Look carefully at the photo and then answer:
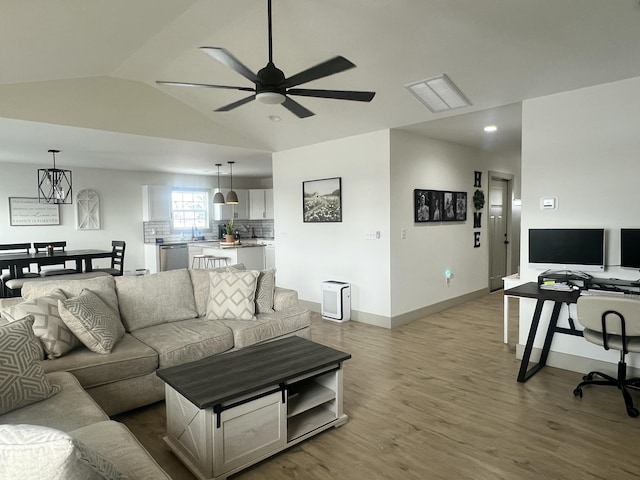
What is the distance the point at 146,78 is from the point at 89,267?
10.9ft

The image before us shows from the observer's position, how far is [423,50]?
3.32 m

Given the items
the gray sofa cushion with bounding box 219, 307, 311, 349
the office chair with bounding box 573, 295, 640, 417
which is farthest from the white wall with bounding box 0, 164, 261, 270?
the office chair with bounding box 573, 295, 640, 417

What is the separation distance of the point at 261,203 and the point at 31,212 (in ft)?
15.1

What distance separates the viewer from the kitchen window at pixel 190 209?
9.01 meters

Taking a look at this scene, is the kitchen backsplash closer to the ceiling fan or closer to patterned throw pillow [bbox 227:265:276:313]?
patterned throw pillow [bbox 227:265:276:313]

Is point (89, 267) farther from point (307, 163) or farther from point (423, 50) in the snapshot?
point (423, 50)

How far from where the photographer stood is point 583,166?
3508mm

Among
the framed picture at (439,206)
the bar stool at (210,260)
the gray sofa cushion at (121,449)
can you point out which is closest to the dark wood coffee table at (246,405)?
the gray sofa cushion at (121,449)

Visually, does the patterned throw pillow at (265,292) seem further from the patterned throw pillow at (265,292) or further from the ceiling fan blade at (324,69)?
the ceiling fan blade at (324,69)

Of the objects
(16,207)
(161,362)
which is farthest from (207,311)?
(16,207)

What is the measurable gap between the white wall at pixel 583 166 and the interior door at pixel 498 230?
331 centimetres

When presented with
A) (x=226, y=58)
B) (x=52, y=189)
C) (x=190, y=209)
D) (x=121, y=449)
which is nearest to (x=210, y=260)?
(x=190, y=209)

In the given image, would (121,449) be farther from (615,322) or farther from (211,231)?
(211,231)

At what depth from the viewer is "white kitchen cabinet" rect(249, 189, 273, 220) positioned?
977cm
